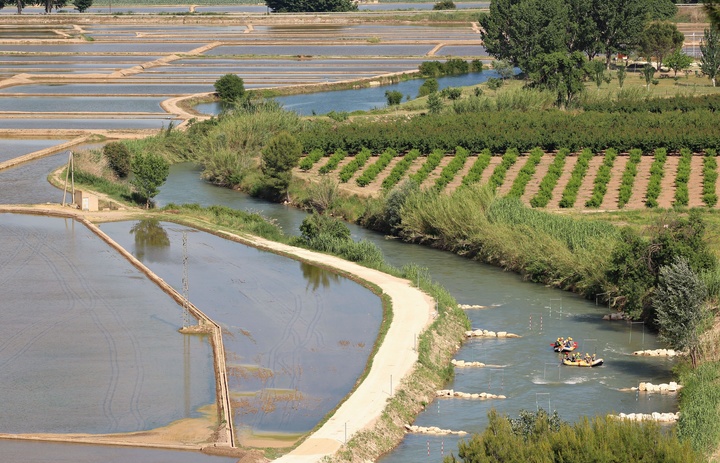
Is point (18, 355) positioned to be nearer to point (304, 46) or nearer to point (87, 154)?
point (87, 154)

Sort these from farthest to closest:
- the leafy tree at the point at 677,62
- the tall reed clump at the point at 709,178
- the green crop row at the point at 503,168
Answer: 1. the leafy tree at the point at 677,62
2. the green crop row at the point at 503,168
3. the tall reed clump at the point at 709,178

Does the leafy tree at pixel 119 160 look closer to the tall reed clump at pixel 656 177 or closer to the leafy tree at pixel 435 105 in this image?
the leafy tree at pixel 435 105

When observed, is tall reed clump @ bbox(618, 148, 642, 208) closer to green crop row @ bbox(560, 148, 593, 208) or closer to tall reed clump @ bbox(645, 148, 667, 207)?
tall reed clump @ bbox(645, 148, 667, 207)

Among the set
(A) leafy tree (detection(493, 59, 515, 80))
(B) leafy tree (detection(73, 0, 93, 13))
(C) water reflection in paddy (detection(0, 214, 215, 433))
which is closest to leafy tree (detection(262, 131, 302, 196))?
(C) water reflection in paddy (detection(0, 214, 215, 433))

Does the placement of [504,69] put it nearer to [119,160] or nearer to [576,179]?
[576,179]

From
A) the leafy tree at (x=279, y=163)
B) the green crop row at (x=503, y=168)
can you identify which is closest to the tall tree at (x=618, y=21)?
the green crop row at (x=503, y=168)

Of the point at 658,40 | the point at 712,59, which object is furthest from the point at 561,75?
the point at 658,40

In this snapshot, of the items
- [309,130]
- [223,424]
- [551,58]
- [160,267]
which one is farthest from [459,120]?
[223,424]

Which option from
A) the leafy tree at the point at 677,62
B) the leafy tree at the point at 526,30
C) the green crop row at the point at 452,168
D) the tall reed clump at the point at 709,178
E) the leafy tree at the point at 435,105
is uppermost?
the leafy tree at the point at 526,30
